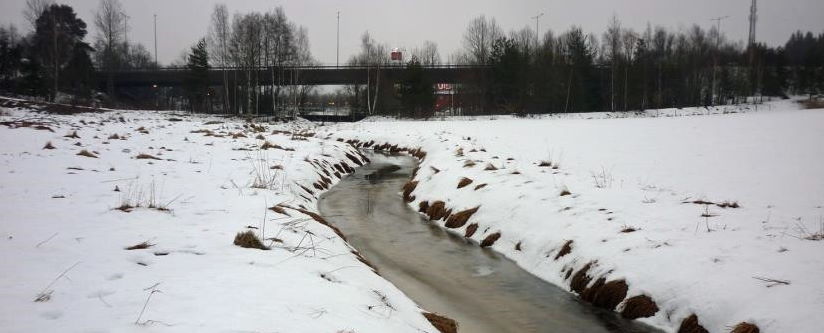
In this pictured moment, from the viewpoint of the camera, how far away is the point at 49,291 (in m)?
3.67

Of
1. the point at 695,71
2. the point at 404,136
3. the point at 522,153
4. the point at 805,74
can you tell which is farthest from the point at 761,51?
the point at 522,153

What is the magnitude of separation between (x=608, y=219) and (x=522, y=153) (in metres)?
9.91

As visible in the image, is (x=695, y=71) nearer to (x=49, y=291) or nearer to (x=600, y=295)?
(x=600, y=295)

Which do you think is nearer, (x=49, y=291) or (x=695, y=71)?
(x=49, y=291)

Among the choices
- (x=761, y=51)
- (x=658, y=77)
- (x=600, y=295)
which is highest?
(x=761, y=51)

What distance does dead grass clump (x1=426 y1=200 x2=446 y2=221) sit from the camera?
10578mm

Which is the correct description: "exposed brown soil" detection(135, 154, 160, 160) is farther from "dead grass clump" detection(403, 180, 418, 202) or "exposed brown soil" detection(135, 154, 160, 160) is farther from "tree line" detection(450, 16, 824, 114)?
"tree line" detection(450, 16, 824, 114)

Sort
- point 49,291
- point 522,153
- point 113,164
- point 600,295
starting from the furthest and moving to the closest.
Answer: point 522,153 < point 113,164 < point 600,295 < point 49,291

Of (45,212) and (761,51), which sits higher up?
(761,51)

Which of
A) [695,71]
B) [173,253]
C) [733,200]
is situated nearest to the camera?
[173,253]

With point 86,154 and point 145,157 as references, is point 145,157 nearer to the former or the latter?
point 145,157

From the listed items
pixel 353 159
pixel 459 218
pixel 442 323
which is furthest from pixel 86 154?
pixel 442 323

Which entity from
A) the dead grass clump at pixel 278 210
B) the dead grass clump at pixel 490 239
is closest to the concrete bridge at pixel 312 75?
the dead grass clump at pixel 490 239

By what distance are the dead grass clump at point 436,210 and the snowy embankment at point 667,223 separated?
3 cm
